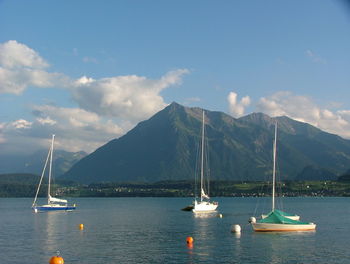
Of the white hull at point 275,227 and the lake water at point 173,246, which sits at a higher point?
the white hull at point 275,227

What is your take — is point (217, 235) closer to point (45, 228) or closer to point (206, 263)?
point (206, 263)

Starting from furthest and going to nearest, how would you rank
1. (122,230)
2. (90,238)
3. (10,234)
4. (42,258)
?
1. (122,230)
2. (10,234)
3. (90,238)
4. (42,258)

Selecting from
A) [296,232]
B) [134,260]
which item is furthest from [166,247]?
[296,232]

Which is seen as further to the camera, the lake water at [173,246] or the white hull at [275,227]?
the white hull at [275,227]

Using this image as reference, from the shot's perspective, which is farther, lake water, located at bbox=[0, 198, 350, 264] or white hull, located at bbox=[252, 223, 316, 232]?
white hull, located at bbox=[252, 223, 316, 232]

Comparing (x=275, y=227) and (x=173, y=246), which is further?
(x=275, y=227)

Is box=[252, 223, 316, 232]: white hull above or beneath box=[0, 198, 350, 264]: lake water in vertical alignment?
above

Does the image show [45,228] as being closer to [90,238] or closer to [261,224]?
[90,238]

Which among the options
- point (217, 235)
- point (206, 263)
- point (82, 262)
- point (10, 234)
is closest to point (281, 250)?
point (206, 263)

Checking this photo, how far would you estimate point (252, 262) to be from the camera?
197ft

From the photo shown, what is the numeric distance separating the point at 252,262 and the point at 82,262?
22.1 m

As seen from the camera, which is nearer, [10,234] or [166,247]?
[166,247]

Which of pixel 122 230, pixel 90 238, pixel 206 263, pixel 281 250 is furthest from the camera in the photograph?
pixel 122 230

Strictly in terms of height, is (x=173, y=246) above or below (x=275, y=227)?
below
